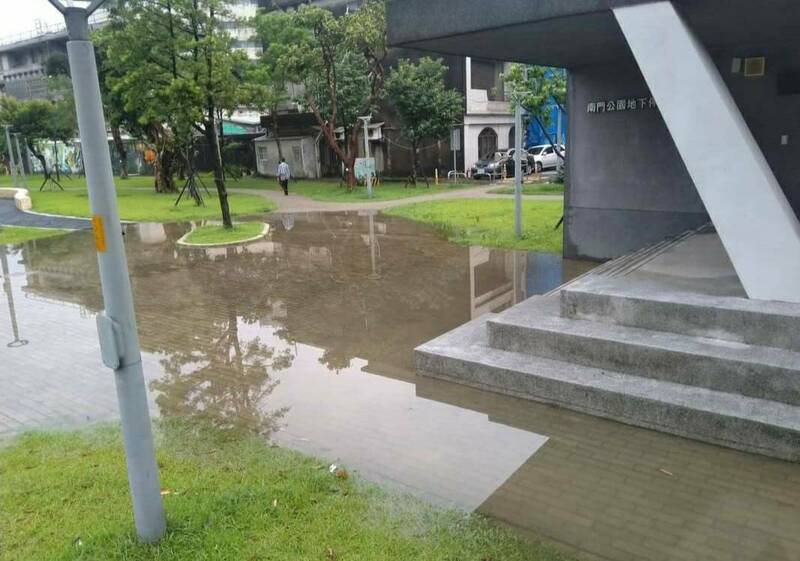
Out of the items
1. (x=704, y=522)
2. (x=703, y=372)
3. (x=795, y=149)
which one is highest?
(x=795, y=149)

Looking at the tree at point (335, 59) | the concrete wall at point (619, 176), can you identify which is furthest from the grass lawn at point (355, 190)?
the concrete wall at point (619, 176)

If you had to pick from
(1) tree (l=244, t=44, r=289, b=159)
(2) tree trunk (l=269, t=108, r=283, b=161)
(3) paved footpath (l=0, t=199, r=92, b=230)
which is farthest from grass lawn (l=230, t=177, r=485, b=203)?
(3) paved footpath (l=0, t=199, r=92, b=230)

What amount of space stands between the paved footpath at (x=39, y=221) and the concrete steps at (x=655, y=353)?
17.2 meters

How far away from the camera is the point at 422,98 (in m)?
27.3

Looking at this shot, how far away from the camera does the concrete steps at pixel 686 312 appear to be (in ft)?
17.6

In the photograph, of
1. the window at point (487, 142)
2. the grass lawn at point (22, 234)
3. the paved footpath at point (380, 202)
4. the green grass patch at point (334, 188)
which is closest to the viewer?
the grass lawn at point (22, 234)

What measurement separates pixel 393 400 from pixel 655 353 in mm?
2341

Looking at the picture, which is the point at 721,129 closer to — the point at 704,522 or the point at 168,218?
the point at 704,522

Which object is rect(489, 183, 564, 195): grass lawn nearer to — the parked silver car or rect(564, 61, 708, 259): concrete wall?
the parked silver car

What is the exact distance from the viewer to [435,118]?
91.0ft

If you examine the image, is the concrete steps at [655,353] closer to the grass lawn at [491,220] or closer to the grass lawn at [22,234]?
the grass lawn at [491,220]

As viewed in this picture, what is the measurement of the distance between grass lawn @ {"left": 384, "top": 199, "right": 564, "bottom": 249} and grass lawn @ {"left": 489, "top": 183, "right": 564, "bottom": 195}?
2.46 m

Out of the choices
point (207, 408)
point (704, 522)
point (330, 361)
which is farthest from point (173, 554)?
point (330, 361)

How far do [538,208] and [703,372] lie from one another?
14062 mm
